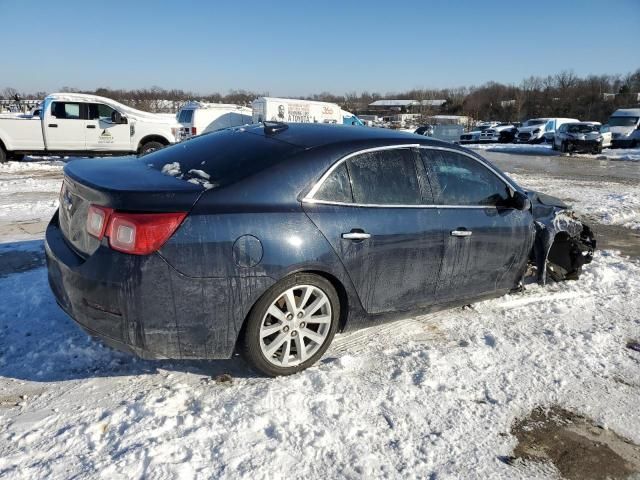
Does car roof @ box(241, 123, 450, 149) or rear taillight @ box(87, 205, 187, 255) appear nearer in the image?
rear taillight @ box(87, 205, 187, 255)

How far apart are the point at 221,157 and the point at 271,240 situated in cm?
81

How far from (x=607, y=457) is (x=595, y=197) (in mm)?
10350

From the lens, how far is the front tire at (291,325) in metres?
3.10

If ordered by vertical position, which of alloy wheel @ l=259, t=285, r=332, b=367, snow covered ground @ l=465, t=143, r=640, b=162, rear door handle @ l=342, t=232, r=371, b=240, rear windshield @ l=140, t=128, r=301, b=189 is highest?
rear windshield @ l=140, t=128, r=301, b=189

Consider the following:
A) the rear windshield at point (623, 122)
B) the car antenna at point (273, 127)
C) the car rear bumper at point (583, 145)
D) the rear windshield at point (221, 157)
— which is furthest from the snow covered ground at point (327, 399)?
the rear windshield at point (623, 122)

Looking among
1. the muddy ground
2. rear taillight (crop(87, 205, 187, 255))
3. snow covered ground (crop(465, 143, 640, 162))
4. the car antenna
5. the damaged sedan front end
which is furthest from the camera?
snow covered ground (crop(465, 143, 640, 162))

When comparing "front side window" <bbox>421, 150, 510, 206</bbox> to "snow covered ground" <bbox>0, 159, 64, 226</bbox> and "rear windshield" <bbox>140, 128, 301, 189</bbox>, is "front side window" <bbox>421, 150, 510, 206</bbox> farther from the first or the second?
"snow covered ground" <bbox>0, 159, 64, 226</bbox>

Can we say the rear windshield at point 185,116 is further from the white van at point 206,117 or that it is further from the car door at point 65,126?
the car door at point 65,126

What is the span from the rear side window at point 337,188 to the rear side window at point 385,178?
43 millimetres

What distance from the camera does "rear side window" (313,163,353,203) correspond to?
3318 mm

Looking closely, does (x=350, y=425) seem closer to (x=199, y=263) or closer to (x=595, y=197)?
(x=199, y=263)

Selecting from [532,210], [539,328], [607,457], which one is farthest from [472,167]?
[607,457]

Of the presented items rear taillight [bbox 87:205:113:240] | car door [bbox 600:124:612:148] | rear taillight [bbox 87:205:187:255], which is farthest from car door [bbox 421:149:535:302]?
car door [bbox 600:124:612:148]

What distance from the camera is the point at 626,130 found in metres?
30.0
